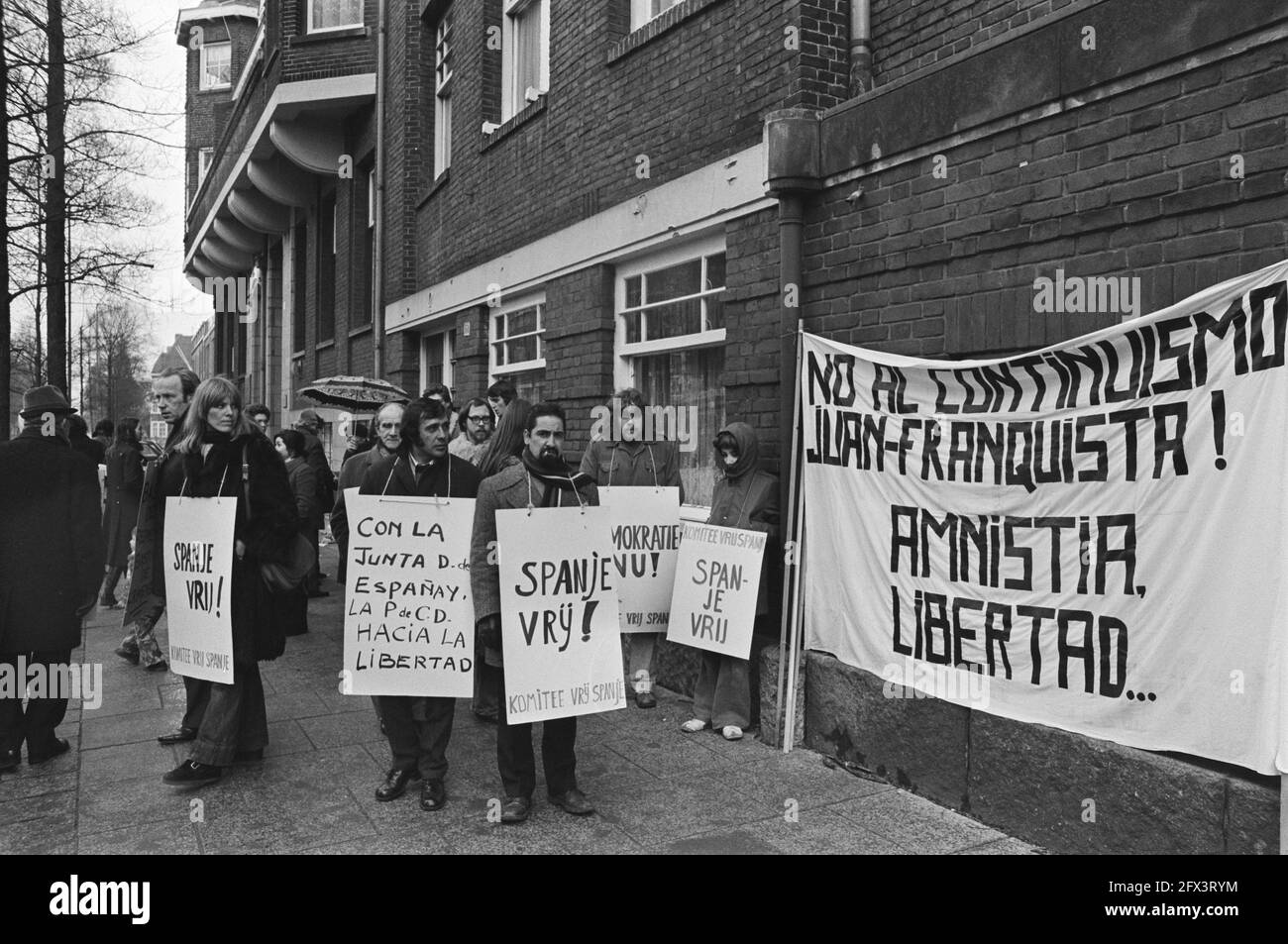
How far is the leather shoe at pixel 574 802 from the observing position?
15.0 ft

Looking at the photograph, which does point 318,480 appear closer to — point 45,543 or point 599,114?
point 45,543

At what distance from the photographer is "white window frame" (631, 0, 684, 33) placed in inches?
311

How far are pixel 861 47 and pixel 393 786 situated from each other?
479 centimetres

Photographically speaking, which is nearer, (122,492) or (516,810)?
(516,810)

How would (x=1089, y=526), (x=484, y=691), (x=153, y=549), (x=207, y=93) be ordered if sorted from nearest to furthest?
(x=1089, y=526), (x=484, y=691), (x=153, y=549), (x=207, y=93)

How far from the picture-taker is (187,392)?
18.4 ft

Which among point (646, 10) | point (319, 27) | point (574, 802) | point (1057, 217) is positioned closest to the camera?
point (1057, 217)

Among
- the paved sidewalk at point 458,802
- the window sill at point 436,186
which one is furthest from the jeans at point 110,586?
the window sill at point 436,186

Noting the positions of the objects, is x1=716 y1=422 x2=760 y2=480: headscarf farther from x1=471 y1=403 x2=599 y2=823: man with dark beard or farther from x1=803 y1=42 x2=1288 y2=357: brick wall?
x1=471 y1=403 x2=599 y2=823: man with dark beard

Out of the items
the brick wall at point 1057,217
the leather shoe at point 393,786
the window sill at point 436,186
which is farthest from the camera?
the window sill at point 436,186

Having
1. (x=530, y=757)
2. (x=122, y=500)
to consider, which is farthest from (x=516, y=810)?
(x=122, y=500)

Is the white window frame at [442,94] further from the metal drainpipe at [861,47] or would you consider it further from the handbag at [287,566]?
the handbag at [287,566]

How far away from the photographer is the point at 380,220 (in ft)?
48.0

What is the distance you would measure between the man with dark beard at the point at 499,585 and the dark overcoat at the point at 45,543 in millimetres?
2340
